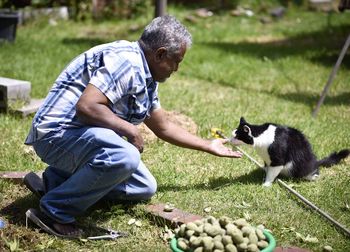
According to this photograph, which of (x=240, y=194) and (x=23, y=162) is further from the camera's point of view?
(x=23, y=162)

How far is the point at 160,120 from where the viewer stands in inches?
150

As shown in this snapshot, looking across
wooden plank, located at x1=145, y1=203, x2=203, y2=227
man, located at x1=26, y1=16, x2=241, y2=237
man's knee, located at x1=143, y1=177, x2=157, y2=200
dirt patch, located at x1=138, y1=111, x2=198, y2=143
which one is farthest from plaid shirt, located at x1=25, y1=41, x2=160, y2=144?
dirt patch, located at x1=138, y1=111, x2=198, y2=143

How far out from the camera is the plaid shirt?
323cm

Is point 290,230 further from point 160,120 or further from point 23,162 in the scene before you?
point 23,162

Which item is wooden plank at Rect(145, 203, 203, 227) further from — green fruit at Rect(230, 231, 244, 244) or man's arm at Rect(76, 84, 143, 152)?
green fruit at Rect(230, 231, 244, 244)

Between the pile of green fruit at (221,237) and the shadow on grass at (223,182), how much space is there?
4.01 ft

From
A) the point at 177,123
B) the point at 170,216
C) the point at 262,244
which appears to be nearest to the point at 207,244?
the point at 262,244

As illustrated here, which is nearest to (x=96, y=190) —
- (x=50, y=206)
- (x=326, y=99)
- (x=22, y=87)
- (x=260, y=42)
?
(x=50, y=206)

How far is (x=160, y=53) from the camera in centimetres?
334

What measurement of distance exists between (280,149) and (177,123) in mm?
1510

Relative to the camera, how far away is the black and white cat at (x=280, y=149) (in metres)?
4.26

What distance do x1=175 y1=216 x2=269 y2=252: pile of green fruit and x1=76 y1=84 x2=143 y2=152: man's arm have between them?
738 millimetres

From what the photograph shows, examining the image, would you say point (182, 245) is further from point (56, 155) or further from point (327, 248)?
point (56, 155)

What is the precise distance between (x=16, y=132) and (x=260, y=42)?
6547 millimetres
